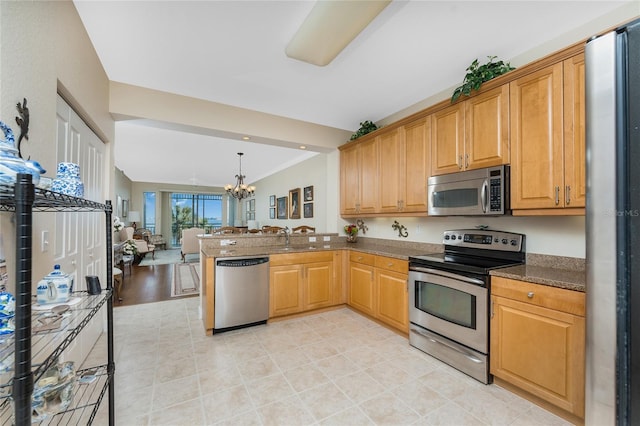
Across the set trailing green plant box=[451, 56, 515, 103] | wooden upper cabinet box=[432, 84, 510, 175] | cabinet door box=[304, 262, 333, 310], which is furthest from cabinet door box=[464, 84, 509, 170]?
cabinet door box=[304, 262, 333, 310]

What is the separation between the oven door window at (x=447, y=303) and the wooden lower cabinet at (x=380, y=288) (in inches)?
9.5

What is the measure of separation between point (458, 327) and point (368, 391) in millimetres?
903

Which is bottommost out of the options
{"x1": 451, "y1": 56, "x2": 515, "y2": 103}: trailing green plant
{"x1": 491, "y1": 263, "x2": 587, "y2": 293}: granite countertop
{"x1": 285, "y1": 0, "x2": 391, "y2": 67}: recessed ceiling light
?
{"x1": 491, "y1": 263, "x2": 587, "y2": 293}: granite countertop

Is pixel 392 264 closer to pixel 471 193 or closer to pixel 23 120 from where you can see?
pixel 471 193

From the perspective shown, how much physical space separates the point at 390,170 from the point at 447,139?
79 cm

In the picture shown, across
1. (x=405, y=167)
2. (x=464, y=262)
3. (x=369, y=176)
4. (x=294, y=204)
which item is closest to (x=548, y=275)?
(x=464, y=262)

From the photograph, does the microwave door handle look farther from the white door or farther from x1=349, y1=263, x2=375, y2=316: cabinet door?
the white door

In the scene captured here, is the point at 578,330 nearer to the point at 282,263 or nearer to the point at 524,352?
the point at 524,352

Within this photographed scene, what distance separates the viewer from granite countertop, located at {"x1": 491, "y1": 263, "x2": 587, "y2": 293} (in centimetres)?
168

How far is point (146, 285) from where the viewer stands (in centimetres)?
506

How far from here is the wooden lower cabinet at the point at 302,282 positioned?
3.31 metres

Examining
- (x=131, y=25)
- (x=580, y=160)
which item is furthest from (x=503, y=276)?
(x=131, y=25)

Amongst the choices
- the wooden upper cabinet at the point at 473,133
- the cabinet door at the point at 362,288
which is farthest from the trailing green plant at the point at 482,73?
the cabinet door at the point at 362,288

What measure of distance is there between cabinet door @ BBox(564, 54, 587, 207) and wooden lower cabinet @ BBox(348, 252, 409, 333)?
1.44 metres
